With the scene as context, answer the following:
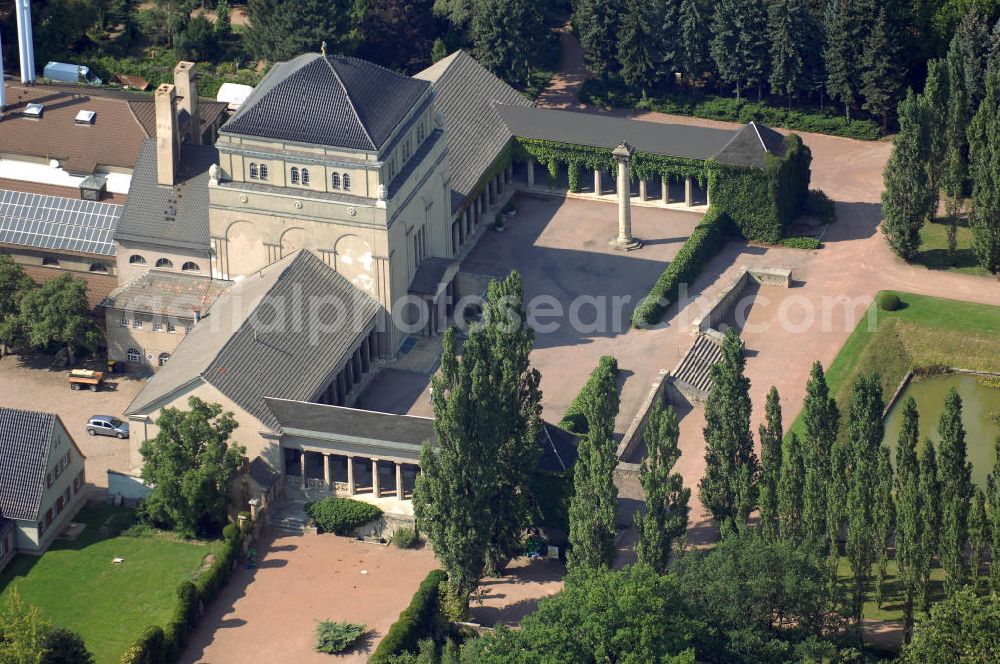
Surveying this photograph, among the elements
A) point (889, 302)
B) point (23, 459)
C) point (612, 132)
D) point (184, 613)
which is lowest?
point (184, 613)

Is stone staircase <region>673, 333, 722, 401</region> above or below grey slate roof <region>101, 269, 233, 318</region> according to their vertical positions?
below

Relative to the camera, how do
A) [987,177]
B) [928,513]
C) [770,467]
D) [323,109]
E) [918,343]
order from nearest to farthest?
[928,513], [770,467], [323,109], [918,343], [987,177]

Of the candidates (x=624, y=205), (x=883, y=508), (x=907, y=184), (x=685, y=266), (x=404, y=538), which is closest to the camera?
(x=883, y=508)

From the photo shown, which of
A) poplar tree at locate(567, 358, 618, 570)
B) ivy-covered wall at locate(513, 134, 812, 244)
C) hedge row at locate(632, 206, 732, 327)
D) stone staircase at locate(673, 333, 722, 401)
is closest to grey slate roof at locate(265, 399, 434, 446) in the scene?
poplar tree at locate(567, 358, 618, 570)

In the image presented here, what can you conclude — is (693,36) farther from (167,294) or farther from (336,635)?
(336,635)

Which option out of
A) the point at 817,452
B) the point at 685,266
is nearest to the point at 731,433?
the point at 817,452

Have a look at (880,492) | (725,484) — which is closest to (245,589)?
(725,484)

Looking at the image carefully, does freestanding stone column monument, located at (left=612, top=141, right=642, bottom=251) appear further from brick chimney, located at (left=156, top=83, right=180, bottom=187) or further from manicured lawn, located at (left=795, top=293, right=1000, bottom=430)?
brick chimney, located at (left=156, top=83, right=180, bottom=187)

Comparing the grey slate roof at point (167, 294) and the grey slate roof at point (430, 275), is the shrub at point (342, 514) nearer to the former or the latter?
the grey slate roof at point (167, 294)
